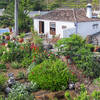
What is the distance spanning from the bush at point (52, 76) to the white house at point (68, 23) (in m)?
8.25

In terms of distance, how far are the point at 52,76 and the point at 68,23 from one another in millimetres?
9848

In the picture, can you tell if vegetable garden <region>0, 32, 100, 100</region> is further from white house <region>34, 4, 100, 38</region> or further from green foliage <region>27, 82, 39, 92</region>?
white house <region>34, 4, 100, 38</region>

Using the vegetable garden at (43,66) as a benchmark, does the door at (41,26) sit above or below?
above

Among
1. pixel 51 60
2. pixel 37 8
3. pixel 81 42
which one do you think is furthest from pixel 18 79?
pixel 37 8

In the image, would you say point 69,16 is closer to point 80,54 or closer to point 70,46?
point 70,46

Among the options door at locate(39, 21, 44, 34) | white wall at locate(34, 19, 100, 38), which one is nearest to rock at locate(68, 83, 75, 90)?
white wall at locate(34, 19, 100, 38)

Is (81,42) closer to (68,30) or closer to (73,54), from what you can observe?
(73,54)

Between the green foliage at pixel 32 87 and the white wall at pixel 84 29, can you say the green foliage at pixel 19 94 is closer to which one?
the green foliage at pixel 32 87

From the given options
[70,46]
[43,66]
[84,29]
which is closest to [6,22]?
[84,29]

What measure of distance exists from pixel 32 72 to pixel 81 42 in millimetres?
3029

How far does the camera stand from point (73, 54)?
10.8 m

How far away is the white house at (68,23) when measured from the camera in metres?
18.5

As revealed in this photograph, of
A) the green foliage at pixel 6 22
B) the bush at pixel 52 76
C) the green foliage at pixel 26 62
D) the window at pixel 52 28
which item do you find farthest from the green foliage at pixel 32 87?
the green foliage at pixel 6 22

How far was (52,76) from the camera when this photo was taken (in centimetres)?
938
